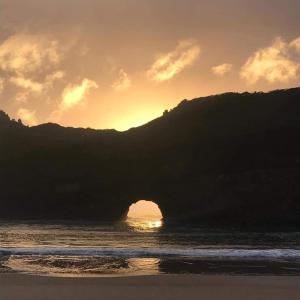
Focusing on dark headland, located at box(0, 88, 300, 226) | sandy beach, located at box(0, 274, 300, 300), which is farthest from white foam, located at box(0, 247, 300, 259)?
dark headland, located at box(0, 88, 300, 226)

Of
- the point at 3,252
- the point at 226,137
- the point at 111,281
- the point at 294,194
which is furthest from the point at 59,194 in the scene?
the point at 111,281

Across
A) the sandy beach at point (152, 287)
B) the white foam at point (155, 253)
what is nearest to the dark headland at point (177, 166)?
the white foam at point (155, 253)

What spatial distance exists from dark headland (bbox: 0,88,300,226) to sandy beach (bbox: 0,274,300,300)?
48.0 metres

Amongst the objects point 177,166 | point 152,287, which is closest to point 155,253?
point 152,287

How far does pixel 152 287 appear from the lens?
360 inches

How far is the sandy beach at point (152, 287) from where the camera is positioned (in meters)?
8.29

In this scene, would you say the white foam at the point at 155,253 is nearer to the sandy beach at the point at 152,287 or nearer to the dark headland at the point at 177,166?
the sandy beach at the point at 152,287

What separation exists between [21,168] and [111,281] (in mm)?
Answer: 66016

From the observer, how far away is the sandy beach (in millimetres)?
8289

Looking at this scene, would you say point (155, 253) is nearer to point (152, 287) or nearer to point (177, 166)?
point (152, 287)

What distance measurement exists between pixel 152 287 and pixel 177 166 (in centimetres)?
5674

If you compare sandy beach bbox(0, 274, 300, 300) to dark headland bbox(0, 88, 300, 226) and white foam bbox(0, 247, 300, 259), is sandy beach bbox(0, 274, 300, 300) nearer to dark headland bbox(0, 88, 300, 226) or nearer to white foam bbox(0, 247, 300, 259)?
white foam bbox(0, 247, 300, 259)

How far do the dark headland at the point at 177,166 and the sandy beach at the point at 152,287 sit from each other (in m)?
48.0

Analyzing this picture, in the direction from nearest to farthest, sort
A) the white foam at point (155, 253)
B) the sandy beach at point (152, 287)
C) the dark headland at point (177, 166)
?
the sandy beach at point (152, 287), the white foam at point (155, 253), the dark headland at point (177, 166)
